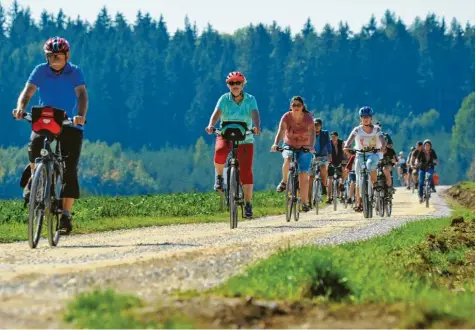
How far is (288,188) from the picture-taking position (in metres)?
19.3

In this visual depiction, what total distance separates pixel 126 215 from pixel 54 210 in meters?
10.7

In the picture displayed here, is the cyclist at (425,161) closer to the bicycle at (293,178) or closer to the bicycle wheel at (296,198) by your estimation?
the bicycle wheel at (296,198)

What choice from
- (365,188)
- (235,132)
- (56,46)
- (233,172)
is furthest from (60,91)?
(365,188)

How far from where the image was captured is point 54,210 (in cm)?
1284

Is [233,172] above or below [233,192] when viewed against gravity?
above

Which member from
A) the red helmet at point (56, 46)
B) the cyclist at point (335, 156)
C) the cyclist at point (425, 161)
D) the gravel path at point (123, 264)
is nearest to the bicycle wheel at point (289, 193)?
the gravel path at point (123, 264)

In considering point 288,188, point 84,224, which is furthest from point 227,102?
point 84,224

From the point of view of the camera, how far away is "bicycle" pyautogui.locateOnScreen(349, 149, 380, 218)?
2189 cm

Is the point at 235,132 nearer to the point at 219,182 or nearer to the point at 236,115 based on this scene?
the point at 236,115

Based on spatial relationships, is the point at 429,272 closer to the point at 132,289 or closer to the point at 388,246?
the point at 388,246

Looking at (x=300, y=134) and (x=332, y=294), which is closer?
(x=332, y=294)

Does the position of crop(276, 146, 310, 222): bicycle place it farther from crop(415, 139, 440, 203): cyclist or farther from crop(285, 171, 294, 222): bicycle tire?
crop(415, 139, 440, 203): cyclist

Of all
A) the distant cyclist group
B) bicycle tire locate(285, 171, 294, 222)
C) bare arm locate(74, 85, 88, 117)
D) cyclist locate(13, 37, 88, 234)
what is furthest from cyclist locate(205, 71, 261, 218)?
bare arm locate(74, 85, 88, 117)

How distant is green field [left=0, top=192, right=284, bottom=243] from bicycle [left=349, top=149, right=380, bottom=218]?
250 cm
